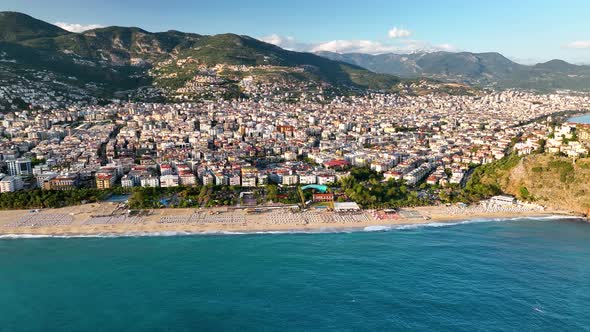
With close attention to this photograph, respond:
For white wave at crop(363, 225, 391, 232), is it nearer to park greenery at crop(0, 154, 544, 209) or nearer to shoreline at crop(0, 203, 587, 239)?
shoreline at crop(0, 203, 587, 239)

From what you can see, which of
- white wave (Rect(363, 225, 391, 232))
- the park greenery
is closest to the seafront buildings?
the park greenery

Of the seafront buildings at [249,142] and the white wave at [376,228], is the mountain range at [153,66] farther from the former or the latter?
the white wave at [376,228]

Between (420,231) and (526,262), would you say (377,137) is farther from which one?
(526,262)

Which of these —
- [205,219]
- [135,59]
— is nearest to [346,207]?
[205,219]

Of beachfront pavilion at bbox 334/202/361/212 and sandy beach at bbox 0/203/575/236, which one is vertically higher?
beachfront pavilion at bbox 334/202/361/212

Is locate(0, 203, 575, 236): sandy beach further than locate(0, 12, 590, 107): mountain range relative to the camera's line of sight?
No

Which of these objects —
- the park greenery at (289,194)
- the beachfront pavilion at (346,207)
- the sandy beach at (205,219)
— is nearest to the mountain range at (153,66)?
the park greenery at (289,194)
